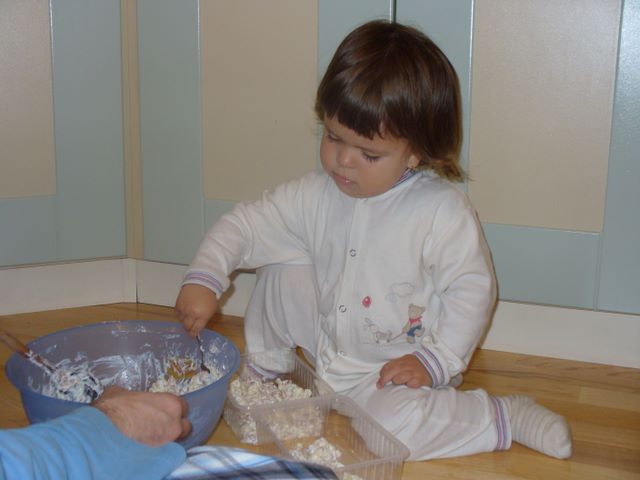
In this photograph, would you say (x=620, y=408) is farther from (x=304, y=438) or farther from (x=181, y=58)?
(x=181, y=58)

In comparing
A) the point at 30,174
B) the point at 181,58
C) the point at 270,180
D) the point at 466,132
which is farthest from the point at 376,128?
the point at 30,174

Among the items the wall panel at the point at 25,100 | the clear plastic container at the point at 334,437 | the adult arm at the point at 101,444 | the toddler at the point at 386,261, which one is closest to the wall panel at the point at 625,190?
the toddler at the point at 386,261

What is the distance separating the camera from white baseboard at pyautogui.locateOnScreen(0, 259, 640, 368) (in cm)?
142

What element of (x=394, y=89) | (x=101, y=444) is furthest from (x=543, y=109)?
(x=101, y=444)

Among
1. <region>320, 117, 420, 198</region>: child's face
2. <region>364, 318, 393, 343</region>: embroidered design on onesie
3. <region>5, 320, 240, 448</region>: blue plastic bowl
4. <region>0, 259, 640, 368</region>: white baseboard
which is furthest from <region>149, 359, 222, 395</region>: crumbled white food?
<region>0, 259, 640, 368</region>: white baseboard

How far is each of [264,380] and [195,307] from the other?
19 cm

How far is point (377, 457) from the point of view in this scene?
1108 millimetres

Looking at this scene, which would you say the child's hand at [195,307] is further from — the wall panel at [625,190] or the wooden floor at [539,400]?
the wall panel at [625,190]

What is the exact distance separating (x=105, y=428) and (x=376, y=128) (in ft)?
1.97

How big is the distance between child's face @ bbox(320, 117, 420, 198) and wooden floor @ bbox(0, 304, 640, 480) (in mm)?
366

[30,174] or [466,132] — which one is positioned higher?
[466,132]

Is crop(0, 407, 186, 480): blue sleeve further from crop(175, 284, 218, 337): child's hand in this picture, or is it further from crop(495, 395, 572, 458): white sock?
crop(495, 395, 572, 458): white sock

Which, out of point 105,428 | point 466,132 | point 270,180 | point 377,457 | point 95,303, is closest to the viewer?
point 105,428

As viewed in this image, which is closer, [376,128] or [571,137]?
[376,128]
